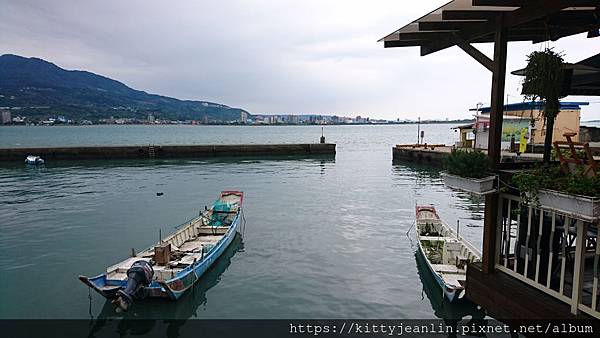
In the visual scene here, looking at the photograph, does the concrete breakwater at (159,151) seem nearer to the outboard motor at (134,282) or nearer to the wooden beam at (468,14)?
the outboard motor at (134,282)

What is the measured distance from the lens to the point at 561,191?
400cm

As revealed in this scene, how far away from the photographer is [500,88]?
4.84 metres

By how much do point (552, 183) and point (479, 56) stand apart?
80.0 inches

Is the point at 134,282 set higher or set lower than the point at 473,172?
lower

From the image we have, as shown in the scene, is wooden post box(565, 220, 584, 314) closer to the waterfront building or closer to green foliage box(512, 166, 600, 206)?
green foliage box(512, 166, 600, 206)

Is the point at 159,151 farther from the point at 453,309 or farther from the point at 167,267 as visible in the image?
the point at 453,309

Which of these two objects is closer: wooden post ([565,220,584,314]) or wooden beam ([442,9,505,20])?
wooden post ([565,220,584,314])

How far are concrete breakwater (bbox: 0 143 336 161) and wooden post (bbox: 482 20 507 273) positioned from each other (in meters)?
50.0

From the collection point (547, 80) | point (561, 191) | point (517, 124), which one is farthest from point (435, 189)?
point (561, 191)

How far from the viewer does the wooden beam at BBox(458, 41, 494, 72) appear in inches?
200

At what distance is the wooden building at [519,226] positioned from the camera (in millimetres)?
4344

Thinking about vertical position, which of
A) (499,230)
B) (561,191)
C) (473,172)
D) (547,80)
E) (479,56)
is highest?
(479,56)

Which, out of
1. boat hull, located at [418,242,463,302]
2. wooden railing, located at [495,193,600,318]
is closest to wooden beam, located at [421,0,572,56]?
wooden railing, located at [495,193,600,318]

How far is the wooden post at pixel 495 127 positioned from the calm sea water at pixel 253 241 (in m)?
5.76
